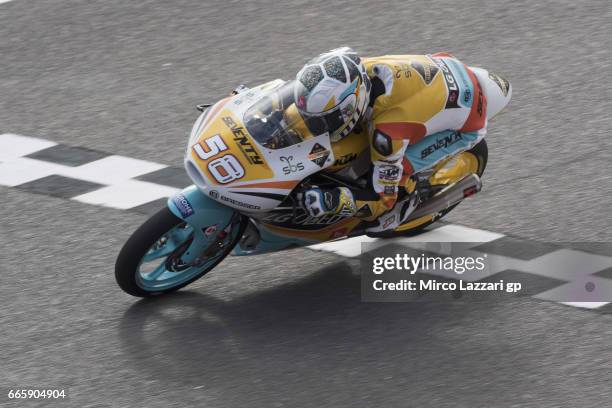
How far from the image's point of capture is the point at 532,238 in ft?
25.8

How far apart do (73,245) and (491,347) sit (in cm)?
293

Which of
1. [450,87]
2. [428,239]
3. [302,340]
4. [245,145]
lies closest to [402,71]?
[450,87]

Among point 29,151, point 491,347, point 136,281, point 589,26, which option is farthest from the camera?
point 589,26

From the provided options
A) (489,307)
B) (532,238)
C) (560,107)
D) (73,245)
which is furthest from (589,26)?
(73,245)

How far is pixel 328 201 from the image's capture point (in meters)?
6.88

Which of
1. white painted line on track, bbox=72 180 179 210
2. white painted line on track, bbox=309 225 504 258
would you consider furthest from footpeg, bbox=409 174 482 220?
white painted line on track, bbox=72 180 179 210

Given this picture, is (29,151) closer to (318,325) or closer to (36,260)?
(36,260)

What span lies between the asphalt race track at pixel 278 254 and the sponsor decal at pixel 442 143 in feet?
2.65

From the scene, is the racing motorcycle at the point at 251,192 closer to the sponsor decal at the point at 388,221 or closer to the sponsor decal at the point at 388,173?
the sponsor decal at the point at 388,221

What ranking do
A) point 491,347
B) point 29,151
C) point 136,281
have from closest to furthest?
point 491,347
point 136,281
point 29,151

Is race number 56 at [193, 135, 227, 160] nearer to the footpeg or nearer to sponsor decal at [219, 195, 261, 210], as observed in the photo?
sponsor decal at [219, 195, 261, 210]

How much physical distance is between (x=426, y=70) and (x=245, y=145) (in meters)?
1.21

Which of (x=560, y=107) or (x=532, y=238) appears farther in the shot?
(x=560, y=107)

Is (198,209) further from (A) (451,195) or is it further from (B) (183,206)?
(A) (451,195)
